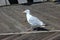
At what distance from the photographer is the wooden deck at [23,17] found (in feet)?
9.40

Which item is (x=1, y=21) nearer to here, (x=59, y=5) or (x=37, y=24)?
(x=37, y=24)

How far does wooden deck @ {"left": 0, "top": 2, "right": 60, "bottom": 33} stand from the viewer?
113 inches

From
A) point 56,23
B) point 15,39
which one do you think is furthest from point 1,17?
point 15,39

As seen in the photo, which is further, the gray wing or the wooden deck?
the gray wing

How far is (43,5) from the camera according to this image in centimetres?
416

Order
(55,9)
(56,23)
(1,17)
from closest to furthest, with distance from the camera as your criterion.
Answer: (56,23), (1,17), (55,9)

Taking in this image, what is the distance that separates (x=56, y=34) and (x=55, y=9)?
1574 mm

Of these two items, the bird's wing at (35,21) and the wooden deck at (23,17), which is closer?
the wooden deck at (23,17)

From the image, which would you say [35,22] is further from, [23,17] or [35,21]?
[23,17]

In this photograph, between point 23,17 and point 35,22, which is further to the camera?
point 23,17

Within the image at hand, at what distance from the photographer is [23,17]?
3539 mm

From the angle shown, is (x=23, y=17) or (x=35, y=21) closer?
(x=35, y=21)

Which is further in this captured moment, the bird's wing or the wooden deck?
the bird's wing

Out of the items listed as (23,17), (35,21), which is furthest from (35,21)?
(23,17)
